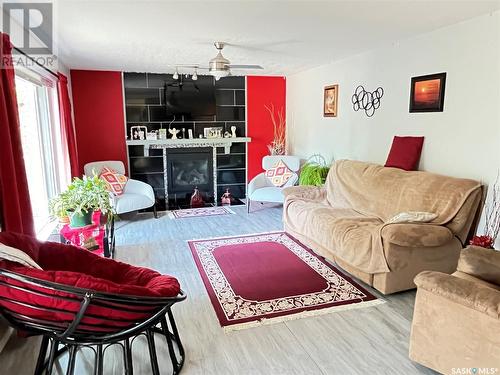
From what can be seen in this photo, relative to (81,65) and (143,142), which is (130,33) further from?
(143,142)

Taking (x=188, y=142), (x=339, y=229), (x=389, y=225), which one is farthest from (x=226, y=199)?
(x=389, y=225)

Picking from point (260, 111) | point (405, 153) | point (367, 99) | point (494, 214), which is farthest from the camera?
point (260, 111)

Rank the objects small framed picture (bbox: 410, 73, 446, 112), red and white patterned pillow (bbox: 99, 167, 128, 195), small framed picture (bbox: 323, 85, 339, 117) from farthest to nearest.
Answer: red and white patterned pillow (bbox: 99, 167, 128, 195) → small framed picture (bbox: 323, 85, 339, 117) → small framed picture (bbox: 410, 73, 446, 112)

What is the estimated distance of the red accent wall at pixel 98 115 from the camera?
217 inches

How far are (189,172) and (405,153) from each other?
369 cm

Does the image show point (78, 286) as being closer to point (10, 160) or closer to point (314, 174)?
point (10, 160)

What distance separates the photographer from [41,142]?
13.0 feet

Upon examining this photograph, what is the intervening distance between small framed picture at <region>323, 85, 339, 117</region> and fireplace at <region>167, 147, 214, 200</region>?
2.11m

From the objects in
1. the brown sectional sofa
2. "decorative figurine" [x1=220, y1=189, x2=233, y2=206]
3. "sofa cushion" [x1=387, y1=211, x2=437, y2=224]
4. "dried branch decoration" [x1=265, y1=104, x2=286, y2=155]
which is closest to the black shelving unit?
"decorative figurine" [x1=220, y1=189, x2=233, y2=206]

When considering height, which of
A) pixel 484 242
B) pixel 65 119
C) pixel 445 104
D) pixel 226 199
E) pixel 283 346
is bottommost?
pixel 283 346

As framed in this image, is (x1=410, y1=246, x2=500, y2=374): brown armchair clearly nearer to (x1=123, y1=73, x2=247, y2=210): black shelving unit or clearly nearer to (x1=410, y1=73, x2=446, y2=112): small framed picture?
(x1=410, y1=73, x2=446, y2=112): small framed picture

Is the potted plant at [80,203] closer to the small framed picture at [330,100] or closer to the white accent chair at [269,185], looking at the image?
the white accent chair at [269,185]

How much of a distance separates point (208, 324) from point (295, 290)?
0.82 meters

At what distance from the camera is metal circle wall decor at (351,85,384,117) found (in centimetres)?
409
